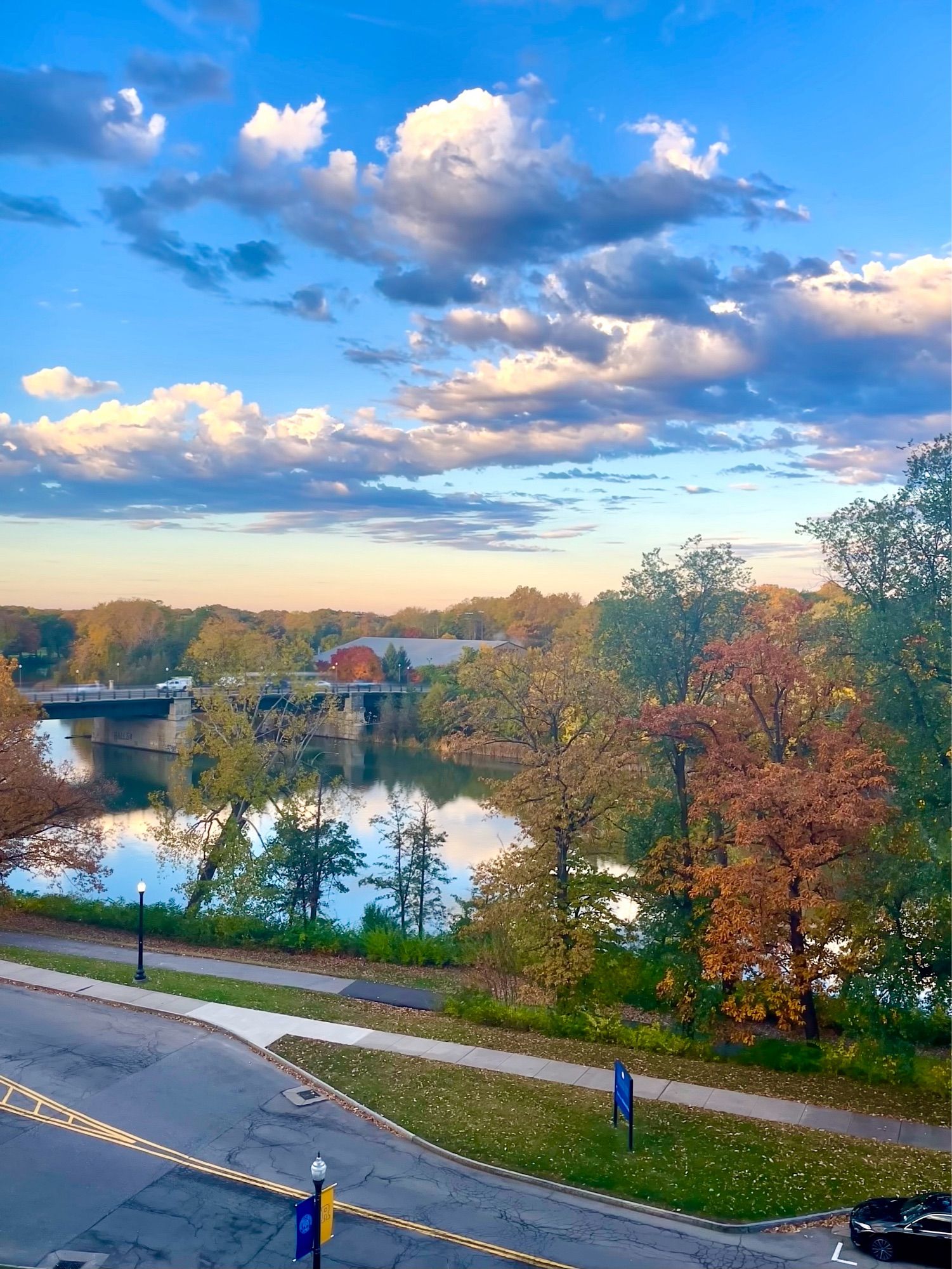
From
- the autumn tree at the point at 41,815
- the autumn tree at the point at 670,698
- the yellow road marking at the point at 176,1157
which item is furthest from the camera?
the autumn tree at the point at 41,815

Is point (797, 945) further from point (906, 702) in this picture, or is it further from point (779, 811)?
point (906, 702)

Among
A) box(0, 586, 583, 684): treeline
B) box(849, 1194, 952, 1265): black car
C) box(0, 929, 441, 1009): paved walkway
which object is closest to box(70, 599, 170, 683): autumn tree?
box(0, 586, 583, 684): treeline

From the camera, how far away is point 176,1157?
1445cm

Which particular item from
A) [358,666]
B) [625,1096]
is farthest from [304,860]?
[358,666]

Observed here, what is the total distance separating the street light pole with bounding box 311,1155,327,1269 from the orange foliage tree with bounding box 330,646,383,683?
3744 inches

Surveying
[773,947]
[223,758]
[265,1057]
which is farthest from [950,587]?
[223,758]

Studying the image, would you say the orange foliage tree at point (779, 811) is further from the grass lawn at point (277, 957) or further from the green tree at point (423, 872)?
the green tree at point (423, 872)

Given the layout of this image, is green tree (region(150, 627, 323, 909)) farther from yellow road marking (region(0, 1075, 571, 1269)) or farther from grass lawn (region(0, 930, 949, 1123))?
yellow road marking (region(0, 1075, 571, 1269))

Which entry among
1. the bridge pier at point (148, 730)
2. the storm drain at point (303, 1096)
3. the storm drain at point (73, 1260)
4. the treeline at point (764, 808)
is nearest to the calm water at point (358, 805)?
the bridge pier at point (148, 730)

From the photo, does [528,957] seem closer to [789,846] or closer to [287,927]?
[789,846]

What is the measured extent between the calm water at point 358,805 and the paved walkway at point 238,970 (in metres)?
4.69

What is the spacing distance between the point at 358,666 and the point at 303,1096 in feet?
306

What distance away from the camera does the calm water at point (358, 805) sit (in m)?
39.5

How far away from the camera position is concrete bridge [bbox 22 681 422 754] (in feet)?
228
